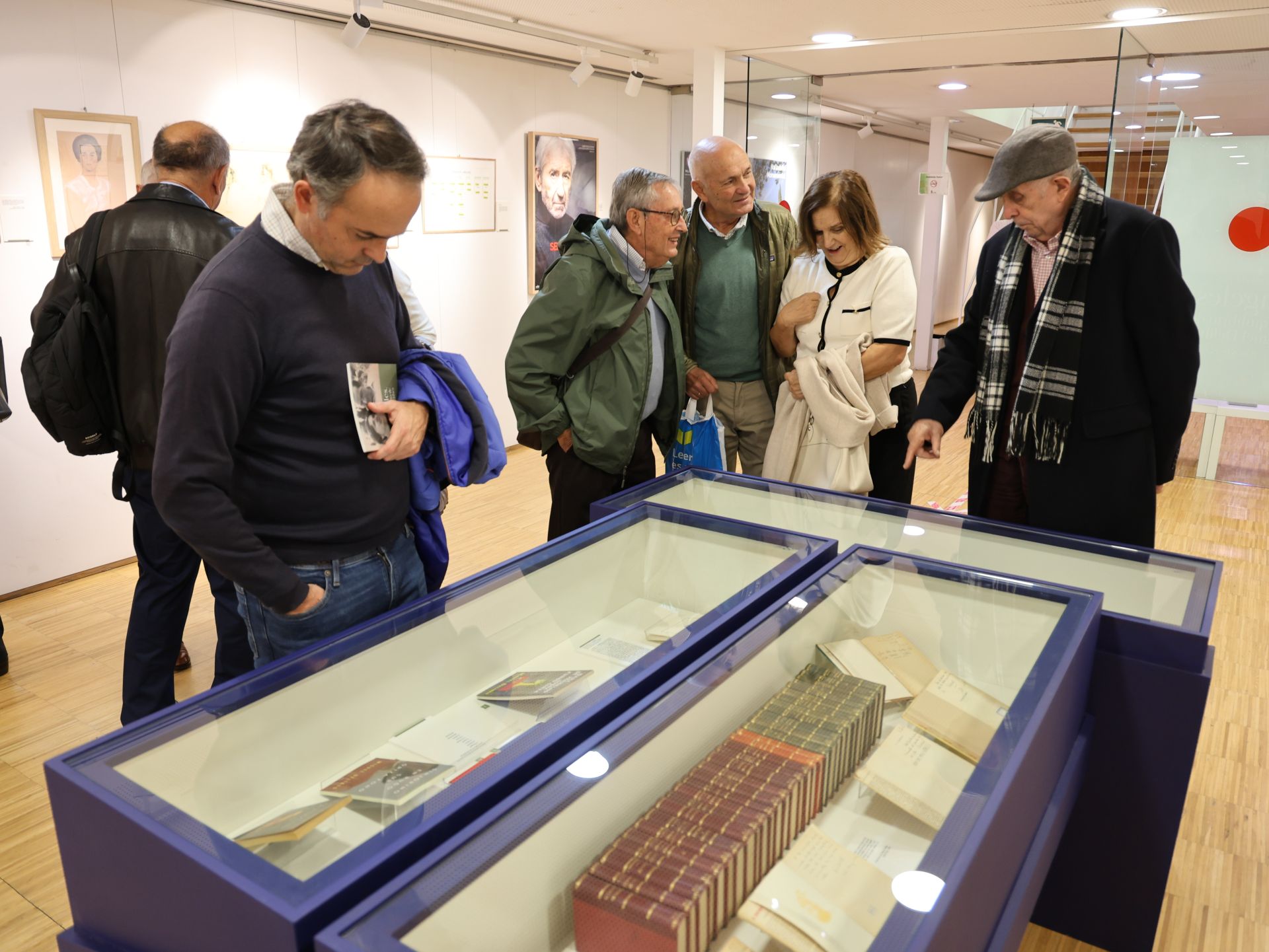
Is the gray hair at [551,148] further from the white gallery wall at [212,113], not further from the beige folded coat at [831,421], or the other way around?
the beige folded coat at [831,421]

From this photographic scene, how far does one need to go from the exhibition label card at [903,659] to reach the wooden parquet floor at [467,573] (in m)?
0.82

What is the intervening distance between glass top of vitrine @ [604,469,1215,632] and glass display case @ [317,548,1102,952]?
216 millimetres

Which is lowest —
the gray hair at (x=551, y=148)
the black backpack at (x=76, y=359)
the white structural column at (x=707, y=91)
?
the black backpack at (x=76, y=359)

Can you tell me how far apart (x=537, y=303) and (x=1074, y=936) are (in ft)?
6.85

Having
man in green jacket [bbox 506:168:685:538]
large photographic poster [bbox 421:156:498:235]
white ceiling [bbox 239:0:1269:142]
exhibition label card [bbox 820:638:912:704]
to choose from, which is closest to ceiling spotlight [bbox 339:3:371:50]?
white ceiling [bbox 239:0:1269:142]

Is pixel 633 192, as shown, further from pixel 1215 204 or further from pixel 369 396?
pixel 1215 204

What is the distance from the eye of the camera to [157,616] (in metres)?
2.77

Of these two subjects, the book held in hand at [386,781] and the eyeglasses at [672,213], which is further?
the eyeglasses at [672,213]

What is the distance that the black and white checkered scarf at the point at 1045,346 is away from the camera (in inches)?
90.7

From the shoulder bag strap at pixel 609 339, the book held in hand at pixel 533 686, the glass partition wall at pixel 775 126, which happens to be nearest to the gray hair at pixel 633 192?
the shoulder bag strap at pixel 609 339

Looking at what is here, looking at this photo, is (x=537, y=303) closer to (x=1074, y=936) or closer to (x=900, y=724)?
(x=900, y=724)

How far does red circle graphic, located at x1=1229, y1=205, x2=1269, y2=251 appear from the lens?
229 inches

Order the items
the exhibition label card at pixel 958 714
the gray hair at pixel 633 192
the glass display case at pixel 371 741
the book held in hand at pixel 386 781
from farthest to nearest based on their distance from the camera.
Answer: the gray hair at pixel 633 192, the exhibition label card at pixel 958 714, the book held in hand at pixel 386 781, the glass display case at pixel 371 741

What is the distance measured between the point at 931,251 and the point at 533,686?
397 inches
